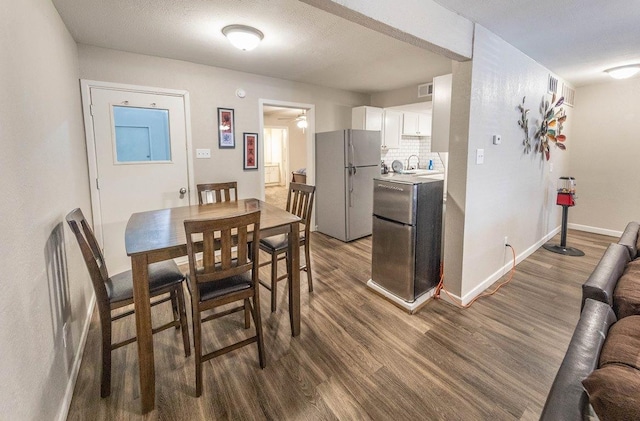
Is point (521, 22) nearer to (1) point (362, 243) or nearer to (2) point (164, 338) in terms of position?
(1) point (362, 243)

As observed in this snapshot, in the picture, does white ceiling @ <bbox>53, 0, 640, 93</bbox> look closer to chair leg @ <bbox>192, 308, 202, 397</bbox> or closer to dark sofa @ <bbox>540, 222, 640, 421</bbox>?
dark sofa @ <bbox>540, 222, 640, 421</bbox>

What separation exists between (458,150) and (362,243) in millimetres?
2148

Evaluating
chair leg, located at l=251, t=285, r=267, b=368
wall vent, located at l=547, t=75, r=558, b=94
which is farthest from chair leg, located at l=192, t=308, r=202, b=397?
wall vent, located at l=547, t=75, r=558, b=94

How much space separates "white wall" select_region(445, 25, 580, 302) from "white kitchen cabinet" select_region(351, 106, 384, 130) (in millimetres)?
2213

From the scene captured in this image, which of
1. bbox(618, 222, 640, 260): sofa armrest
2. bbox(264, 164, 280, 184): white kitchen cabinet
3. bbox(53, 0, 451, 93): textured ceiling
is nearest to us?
bbox(618, 222, 640, 260): sofa armrest

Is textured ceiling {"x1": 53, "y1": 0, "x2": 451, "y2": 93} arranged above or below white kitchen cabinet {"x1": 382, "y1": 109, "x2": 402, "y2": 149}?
above

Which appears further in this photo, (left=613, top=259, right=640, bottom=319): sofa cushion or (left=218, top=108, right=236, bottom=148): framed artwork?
(left=218, top=108, right=236, bottom=148): framed artwork

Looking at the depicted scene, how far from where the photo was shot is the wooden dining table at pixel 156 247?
5.11 ft

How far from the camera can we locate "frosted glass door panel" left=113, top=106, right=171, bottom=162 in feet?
10.1

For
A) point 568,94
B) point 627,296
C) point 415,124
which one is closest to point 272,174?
point 415,124

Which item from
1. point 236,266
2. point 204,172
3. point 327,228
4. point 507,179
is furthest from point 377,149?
point 236,266

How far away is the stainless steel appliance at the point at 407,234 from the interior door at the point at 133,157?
7.58 feet

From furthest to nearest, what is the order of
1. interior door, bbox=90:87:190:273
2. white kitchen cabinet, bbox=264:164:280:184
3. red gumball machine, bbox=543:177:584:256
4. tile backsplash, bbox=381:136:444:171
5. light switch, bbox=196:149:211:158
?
white kitchen cabinet, bbox=264:164:280:184
tile backsplash, bbox=381:136:444:171
red gumball machine, bbox=543:177:584:256
light switch, bbox=196:149:211:158
interior door, bbox=90:87:190:273

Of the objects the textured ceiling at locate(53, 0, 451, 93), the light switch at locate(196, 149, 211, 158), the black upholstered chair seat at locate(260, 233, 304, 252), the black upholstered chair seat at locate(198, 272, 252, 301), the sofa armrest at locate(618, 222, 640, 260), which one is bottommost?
the black upholstered chair seat at locate(198, 272, 252, 301)
